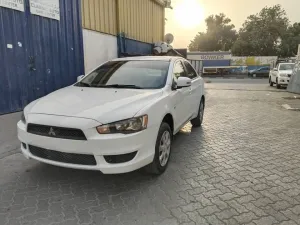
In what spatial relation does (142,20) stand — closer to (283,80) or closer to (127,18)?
(127,18)

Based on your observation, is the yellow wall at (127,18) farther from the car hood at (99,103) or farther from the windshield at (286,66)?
the windshield at (286,66)

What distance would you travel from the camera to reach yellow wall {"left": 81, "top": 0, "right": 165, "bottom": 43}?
893 cm

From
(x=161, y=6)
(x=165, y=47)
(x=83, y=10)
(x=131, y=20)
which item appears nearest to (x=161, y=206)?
(x=83, y=10)

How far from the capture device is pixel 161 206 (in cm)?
296

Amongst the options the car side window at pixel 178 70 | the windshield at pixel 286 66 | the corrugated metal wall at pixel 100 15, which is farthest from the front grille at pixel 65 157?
the windshield at pixel 286 66

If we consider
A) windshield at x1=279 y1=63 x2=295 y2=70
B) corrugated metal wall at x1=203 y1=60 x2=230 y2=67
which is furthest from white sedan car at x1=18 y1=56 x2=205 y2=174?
corrugated metal wall at x1=203 y1=60 x2=230 y2=67

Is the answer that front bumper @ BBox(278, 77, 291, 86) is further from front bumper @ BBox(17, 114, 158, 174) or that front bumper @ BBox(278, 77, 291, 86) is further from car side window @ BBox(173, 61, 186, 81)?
front bumper @ BBox(17, 114, 158, 174)

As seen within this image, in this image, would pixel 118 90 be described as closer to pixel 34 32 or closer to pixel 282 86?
pixel 34 32

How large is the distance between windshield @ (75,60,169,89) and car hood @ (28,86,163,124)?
270mm

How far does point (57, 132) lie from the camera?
9.87ft

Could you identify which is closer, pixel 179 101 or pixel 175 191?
pixel 175 191

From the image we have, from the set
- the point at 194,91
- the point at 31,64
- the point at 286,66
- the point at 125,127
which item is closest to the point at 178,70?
the point at 194,91

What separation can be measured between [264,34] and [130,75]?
2031 inches

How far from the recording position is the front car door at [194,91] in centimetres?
535
